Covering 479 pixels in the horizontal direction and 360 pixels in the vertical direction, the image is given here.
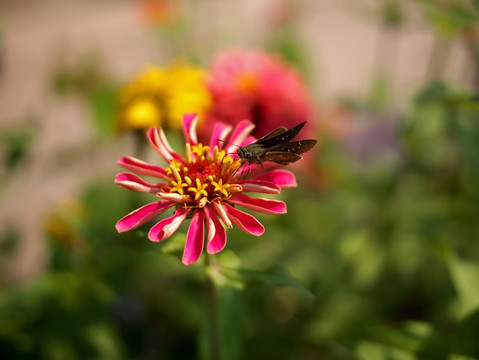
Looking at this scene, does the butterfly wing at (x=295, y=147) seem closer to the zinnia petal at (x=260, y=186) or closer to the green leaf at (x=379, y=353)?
the zinnia petal at (x=260, y=186)

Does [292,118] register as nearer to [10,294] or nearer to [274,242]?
[274,242]

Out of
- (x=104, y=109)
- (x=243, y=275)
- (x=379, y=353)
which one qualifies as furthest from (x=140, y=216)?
(x=104, y=109)

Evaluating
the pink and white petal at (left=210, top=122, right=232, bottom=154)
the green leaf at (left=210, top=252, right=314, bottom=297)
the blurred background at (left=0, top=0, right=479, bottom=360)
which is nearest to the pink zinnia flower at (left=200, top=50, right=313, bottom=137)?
the blurred background at (left=0, top=0, right=479, bottom=360)

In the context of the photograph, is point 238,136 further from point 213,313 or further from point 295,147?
point 213,313

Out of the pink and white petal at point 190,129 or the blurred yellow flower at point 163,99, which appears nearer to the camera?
the pink and white petal at point 190,129

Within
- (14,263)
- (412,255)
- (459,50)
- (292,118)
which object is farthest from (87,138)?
(459,50)

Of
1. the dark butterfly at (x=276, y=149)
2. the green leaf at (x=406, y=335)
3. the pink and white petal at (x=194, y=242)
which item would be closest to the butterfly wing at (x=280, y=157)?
the dark butterfly at (x=276, y=149)

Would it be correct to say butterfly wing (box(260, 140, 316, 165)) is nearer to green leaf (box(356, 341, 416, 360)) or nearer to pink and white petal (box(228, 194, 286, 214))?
pink and white petal (box(228, 194, 286, 214))
